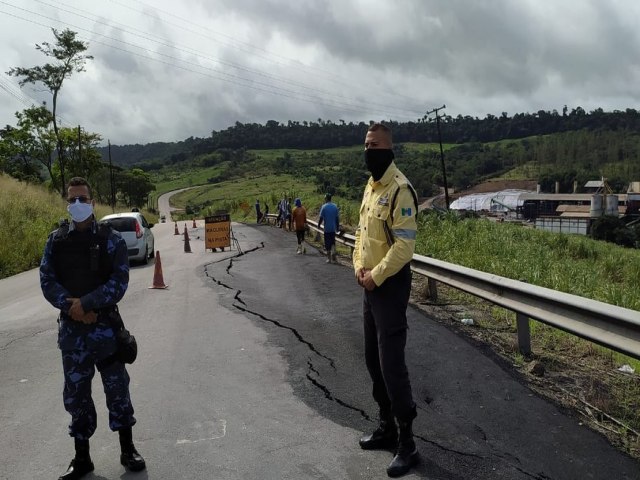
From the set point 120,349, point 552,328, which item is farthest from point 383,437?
point 552,328

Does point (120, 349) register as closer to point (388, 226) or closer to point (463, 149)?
point (388, 226)

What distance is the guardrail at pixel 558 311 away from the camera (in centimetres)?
380

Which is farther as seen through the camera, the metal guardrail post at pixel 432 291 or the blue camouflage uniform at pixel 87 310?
the metal guardrail post at pixel 432 291

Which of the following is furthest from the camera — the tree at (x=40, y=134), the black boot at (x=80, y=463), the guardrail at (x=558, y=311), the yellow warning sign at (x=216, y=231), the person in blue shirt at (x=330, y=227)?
the tree at (x=40, y=134)

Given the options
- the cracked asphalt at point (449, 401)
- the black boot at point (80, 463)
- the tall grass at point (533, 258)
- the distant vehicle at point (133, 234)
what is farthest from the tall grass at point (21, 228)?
the black boot at point (80, 463)

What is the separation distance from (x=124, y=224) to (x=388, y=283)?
14300 millimetres

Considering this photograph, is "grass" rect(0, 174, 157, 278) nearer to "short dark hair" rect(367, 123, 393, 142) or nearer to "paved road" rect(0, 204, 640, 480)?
"paved road" rect(0, 204, 640, 480)

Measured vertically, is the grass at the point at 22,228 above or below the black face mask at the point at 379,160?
below

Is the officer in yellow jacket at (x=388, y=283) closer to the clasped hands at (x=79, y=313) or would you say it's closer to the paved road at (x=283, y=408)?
the paved road at (x=283, y=408)

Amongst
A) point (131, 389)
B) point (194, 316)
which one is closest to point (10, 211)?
point (194, 316)

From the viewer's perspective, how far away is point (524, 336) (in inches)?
217

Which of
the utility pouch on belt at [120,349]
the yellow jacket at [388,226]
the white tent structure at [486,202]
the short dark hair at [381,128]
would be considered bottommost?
the white tent structure at [486,202]

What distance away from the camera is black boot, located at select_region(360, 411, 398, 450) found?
3.67 m

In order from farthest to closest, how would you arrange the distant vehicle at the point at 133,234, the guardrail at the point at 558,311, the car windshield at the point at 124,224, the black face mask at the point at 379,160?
the car windshield at the point at 124,224 < the distant vehicle at the point at 133,234 < the guardrail at the point at 558,311 < the black face mask at the point at 379,160
